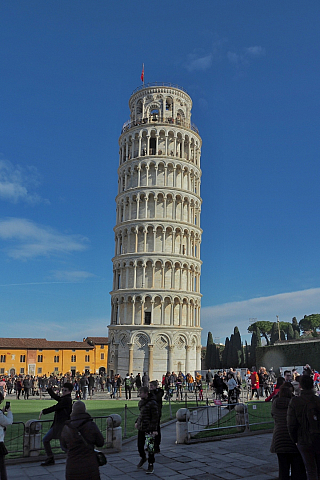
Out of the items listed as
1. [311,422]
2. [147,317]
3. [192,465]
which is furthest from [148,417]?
[147,317]

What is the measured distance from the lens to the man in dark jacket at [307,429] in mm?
6645

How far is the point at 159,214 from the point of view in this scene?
2013 inches

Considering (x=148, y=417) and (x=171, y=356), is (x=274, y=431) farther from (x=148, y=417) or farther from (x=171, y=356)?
(x=171, y=356)

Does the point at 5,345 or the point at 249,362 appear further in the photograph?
the point at 5,345

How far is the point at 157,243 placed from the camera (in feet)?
165

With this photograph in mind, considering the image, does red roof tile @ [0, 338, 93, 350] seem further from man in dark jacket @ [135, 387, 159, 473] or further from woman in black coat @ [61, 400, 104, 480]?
woman in black coat @ [61, 400, 104, 480]

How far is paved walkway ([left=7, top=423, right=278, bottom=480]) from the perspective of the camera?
949 cm

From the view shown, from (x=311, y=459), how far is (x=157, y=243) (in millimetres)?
43765

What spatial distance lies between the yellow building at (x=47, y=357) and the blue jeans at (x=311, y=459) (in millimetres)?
80490

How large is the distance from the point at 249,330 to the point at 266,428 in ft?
390

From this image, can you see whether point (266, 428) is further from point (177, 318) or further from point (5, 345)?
point (5, 345)

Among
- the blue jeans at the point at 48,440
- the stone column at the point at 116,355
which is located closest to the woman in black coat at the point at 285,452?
the blue jeans at the point at 48,440

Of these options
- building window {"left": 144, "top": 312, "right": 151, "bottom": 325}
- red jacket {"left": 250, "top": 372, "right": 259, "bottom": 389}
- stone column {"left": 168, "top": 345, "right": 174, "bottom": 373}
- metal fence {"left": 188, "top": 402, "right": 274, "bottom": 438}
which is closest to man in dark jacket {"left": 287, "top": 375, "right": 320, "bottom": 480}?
metal fence {"left": 188, "top": 402, "right": 274, "bottom": 438}

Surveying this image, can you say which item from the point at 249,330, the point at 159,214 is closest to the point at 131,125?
the point at 159,214
